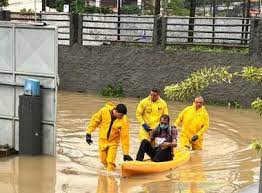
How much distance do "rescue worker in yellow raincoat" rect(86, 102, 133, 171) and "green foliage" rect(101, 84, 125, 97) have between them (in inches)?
412

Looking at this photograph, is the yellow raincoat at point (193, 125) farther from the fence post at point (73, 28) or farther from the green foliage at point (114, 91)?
the fence post at point (73, 28)

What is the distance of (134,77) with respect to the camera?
66.5 feet

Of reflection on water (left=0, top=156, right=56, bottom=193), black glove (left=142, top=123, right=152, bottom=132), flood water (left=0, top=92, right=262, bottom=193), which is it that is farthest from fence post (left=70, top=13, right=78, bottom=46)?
reflection on water (left=0, top=156, right=56, bottom=193)

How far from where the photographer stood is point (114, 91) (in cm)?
2047

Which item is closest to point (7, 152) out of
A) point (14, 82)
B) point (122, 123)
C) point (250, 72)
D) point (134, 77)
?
point (14, 82)

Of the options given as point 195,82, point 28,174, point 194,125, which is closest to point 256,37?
point 194,125

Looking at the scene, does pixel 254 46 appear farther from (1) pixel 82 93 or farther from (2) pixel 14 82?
(2) pixel 14 82

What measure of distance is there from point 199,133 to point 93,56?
10.2 meters

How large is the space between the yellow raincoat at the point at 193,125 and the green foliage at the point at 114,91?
28.5 feet

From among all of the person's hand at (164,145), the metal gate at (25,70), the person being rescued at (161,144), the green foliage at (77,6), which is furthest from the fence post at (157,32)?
the green foliage at (77,6)

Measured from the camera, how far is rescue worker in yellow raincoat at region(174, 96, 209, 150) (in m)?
11.6

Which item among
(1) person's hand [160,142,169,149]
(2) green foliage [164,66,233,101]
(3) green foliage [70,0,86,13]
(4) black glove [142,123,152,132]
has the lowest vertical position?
(1) person's hand [160,142,169,149]

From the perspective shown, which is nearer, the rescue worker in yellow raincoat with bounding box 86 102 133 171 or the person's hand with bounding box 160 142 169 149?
the rescue worker in yellow raincoat with bounding box 86 102 133 171

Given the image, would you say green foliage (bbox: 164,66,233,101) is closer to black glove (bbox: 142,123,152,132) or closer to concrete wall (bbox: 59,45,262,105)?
black glove (bbox: 142,123,152,132)
